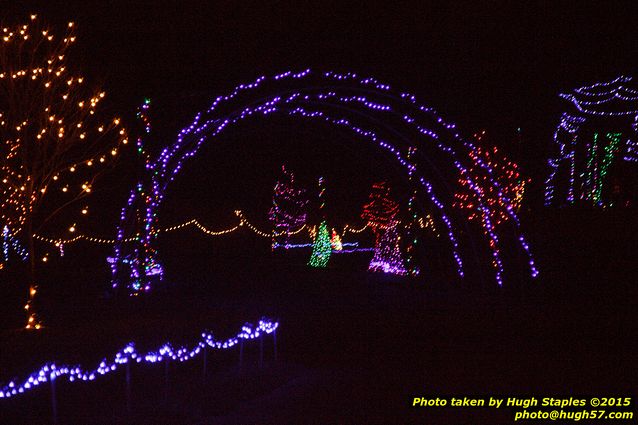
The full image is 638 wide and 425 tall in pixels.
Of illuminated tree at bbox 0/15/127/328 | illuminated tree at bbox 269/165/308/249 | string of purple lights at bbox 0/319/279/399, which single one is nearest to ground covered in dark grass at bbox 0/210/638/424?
string of purple lights at bbox 0/319/279/399

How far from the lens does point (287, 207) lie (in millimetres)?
39531

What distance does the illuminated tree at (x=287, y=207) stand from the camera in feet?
127

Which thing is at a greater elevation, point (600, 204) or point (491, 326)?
point (600, 204)

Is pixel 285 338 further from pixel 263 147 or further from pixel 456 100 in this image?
pixel 263 147

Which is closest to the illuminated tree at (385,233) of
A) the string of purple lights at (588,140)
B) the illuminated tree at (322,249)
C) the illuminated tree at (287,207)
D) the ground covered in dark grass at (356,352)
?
the illuminated tree at (322,249)

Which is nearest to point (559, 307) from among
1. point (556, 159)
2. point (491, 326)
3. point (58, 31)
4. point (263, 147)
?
point (491, 326)

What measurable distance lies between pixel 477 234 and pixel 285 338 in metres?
9.79

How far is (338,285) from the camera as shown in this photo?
1658cm

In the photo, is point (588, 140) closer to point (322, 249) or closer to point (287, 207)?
point (322, 249)

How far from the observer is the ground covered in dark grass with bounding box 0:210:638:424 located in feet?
19.5

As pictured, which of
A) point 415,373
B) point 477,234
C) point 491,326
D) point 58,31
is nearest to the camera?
point 415,373

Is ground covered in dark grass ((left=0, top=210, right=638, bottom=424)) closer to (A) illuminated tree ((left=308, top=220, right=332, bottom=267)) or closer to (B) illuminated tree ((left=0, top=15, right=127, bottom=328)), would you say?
(B) illuminated tree ((left=0, top=15, right=127, bottom=328))

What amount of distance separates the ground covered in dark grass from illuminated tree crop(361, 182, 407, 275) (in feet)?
17.2

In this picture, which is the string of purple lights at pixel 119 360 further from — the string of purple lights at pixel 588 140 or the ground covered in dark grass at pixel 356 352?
the string of purple lights at pixel 588 140
